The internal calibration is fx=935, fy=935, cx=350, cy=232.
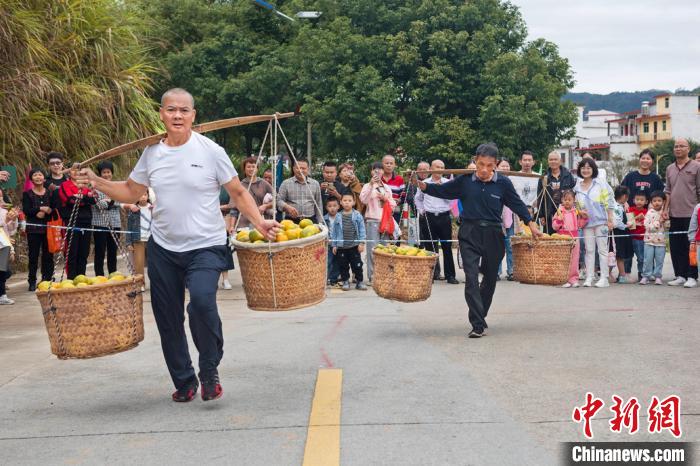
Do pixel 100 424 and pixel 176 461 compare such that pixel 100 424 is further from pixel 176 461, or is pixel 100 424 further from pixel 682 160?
pixel 682 160

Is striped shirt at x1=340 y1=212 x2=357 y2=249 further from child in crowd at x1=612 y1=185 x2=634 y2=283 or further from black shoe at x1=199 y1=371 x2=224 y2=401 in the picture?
black shoe at x1=199 y1=371 x2=224 y2=401

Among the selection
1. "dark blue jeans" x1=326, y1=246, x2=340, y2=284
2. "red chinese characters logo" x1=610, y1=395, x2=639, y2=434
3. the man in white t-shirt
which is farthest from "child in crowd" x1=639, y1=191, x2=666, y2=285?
the man in white t-shirt

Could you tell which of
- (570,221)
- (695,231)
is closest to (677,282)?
(695,231)

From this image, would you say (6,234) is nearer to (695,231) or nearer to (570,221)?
(570,221)

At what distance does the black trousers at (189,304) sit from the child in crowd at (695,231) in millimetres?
8649

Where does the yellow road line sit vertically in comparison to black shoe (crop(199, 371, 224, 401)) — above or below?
below

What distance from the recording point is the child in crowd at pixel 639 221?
14633mm

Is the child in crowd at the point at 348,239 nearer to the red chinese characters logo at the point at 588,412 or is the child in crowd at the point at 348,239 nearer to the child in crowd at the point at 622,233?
the child in crowd at the point at 622,233

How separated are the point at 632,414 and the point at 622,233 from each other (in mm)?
9323

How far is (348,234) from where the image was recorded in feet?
45.4

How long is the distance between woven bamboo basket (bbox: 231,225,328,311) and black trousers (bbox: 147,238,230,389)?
2.07ft

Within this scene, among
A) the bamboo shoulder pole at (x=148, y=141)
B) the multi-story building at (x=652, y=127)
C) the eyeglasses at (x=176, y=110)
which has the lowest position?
the multi-story building at (x=652, y=127)

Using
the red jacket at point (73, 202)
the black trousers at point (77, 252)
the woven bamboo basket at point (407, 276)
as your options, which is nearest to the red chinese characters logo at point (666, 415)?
the woven bamboo basket at point (407, 276)

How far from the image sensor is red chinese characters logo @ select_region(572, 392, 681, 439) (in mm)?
5484
